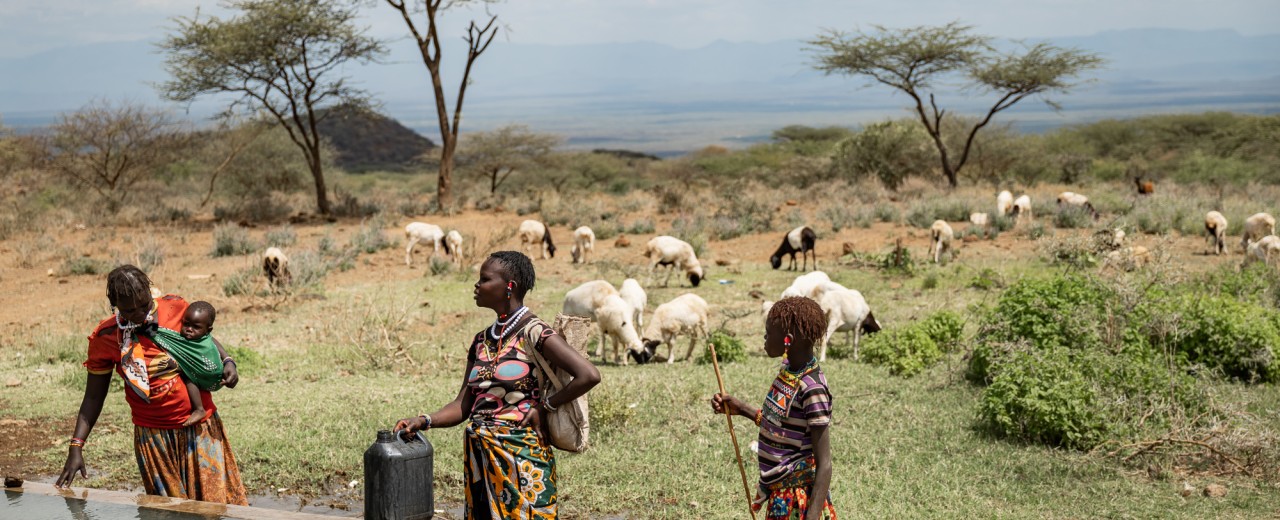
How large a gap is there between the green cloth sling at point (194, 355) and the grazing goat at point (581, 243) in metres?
11.9

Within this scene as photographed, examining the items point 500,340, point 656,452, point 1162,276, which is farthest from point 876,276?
point 500,340

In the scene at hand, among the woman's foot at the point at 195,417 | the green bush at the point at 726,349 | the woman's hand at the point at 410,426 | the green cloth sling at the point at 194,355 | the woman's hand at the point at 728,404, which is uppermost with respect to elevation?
the green cloth sling at the point at 194,355

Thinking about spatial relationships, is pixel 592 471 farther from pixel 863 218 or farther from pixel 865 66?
pixel 865 66

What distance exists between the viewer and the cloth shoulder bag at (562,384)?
11.9 feet

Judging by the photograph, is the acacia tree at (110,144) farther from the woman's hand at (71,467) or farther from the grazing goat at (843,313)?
the woman's hand at (71,467)

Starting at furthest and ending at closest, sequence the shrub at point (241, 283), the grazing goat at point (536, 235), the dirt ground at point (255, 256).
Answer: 1. the grazing goat at point (536, 235)
2. the dirt ground at point (255, 256)
3. the shrub at point (241, 283)

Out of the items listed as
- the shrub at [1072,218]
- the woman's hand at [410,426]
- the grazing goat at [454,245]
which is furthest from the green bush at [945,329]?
the shrub at [1072,218]

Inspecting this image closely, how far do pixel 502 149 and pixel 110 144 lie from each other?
12225 mm

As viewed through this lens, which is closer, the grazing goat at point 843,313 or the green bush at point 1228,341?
the green bush at point 1228,341

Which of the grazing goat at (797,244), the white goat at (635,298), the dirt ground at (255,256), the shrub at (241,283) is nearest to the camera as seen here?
the white goat at (635,298)

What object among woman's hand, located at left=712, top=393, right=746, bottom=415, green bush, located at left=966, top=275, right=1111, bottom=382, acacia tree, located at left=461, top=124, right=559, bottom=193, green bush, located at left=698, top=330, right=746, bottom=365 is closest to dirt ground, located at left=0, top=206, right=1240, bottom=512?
green bush, located at left=698, top=330, right=746, bottom=365

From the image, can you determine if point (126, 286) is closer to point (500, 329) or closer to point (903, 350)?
point (500, 329)

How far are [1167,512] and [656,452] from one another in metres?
2.80

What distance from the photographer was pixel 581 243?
53.9 ft
